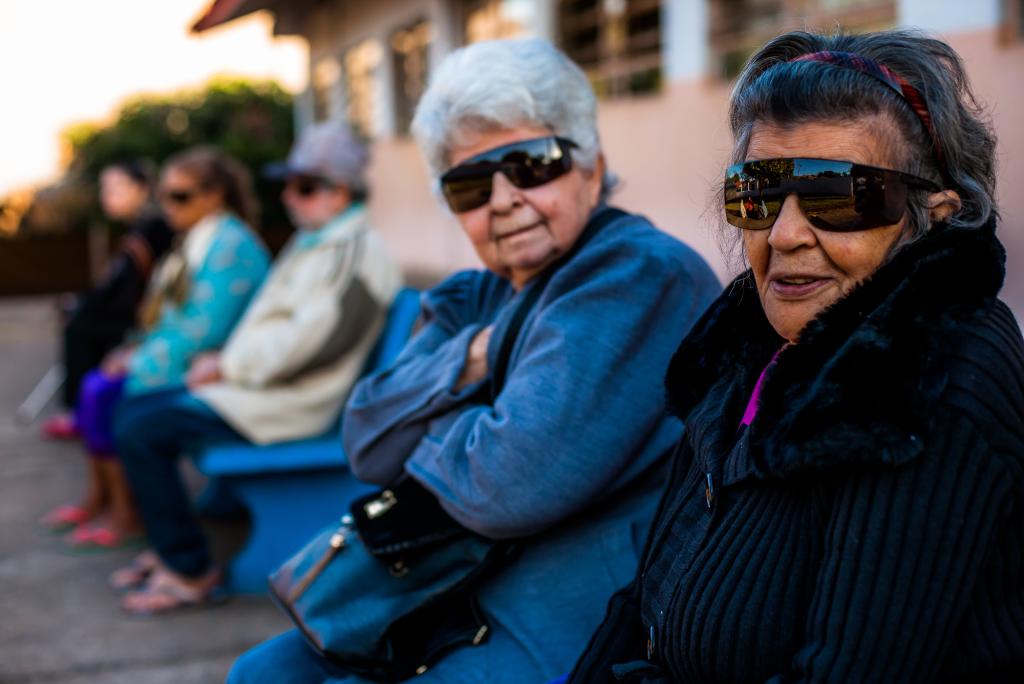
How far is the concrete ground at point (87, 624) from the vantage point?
370 cm

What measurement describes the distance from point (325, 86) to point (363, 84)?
2272 millimetres

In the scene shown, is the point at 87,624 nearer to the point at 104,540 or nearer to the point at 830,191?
the point at 104,540

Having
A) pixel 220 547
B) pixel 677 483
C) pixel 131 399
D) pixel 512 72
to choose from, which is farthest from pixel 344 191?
pixel 677 483

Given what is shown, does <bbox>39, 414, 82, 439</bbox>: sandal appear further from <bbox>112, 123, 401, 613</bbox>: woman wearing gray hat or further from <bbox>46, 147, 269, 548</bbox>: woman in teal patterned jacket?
<bbox>112, 123, 401, 613</bbox>: woman wearing gray hat

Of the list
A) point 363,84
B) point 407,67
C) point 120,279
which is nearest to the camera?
point 120,279

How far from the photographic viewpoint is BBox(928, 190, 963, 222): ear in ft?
4.46

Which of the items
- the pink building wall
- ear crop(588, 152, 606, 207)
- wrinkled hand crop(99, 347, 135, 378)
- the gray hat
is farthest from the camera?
wrinkled hand crop(99, 347, 135, 378)

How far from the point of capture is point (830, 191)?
138 centimetres

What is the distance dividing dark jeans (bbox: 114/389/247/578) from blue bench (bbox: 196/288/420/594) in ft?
0.29

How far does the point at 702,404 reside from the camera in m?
1.62

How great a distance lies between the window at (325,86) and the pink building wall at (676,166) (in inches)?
91.7

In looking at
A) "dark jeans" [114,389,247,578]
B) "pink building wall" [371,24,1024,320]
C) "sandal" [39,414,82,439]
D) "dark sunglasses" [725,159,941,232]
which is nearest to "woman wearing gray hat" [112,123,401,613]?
A: "dark jeans" [114,389,247,578]

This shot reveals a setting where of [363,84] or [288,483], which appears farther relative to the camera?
[363,84]

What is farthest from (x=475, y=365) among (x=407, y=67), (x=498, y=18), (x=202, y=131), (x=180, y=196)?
(x=202, y=131)
